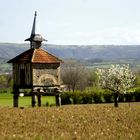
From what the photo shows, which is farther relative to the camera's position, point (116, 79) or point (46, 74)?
point (116, 79)

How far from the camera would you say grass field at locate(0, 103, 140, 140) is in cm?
1611

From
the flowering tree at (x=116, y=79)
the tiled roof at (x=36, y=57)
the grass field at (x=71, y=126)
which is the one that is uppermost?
the tiled roof at (x=36, y=57)

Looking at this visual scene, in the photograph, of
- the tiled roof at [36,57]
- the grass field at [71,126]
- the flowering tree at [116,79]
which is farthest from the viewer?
the flowering tree at [116,79]

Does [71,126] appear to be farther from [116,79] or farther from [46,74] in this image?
[116,79]

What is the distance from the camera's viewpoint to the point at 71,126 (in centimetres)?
2005

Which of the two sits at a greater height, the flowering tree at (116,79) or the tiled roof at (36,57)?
the tiled roof at (36,57)

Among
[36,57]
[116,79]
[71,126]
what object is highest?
[36,57]

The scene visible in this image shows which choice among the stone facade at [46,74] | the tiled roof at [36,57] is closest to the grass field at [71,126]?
the stone facade at [46,74]

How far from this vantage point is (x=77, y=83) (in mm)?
116000

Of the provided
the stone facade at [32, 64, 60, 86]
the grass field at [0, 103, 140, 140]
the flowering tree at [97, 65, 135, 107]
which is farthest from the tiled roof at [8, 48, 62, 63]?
the flowering tree at [97, 65, 135, 107]

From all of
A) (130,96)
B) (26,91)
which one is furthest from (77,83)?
(26,91)

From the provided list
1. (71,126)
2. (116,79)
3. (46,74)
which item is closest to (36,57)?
(46,74)

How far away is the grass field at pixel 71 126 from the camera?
52.9 ft

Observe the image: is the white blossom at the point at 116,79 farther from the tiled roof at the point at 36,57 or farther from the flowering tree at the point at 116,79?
the tiled roof at the point at 36,57
